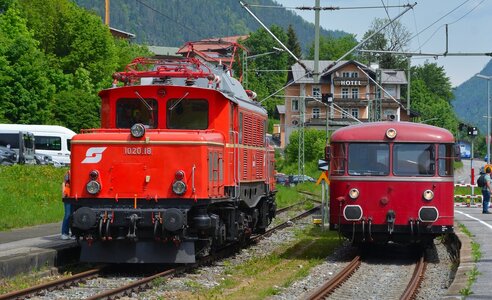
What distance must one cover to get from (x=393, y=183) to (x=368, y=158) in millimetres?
779

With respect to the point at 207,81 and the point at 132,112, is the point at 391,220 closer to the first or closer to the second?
the point at 207,81

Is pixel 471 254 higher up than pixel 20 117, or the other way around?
pixel 20 117

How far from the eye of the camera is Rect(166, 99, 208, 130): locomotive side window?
683 inches

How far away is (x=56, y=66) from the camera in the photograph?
264ft

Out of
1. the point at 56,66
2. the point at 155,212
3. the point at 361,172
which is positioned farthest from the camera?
the point at 56,66

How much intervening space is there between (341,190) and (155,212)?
15.3 ft

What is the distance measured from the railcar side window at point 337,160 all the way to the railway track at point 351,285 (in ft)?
6.16

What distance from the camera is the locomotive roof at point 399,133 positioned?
18812mm

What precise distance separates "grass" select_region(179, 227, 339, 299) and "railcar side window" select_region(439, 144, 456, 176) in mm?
3116

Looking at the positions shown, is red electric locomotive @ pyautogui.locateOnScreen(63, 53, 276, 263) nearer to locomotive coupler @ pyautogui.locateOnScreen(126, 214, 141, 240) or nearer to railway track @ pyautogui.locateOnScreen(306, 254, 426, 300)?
locomotive coupler @ pyautogui.locateOnScreen(126, 214, 141, 240)

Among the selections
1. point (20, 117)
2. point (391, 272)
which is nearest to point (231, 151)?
point (391, 272)

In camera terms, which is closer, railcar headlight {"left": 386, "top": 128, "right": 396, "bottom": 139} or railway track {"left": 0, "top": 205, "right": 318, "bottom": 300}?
railway track {"left": 0, "top": 205, "right": 318, "bottom": 300}

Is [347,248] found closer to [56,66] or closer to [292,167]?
[56,66]

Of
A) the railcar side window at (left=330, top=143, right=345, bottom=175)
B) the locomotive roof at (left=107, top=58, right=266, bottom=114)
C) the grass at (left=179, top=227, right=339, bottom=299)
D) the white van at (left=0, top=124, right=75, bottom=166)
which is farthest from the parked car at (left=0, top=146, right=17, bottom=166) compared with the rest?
the railcar side window at (left=330, top=143, right=345, bottom=175)
